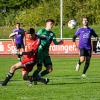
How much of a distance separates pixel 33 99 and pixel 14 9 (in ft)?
228

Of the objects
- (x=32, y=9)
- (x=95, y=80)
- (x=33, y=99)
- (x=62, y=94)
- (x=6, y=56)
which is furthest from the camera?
(x=32, y=9)

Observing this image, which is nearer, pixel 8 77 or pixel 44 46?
pixel 8 77

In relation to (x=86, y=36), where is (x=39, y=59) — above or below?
below

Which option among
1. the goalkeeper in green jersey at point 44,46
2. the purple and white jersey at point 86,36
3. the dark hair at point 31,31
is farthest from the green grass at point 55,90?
the purple and white jersey at point 86,36

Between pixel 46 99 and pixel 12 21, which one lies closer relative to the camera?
pixel 46 99

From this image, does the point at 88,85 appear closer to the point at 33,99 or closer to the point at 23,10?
the point at 33,99

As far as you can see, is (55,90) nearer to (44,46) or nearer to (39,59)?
(39,59)

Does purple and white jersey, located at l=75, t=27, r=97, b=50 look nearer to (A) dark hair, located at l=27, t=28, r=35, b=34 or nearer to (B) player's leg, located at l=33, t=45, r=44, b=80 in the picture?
(B) player's leg, located at l=33, t=45, r=44, b=80

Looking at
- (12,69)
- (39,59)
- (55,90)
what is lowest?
(55,90)

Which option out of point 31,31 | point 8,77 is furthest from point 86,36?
point 31,31

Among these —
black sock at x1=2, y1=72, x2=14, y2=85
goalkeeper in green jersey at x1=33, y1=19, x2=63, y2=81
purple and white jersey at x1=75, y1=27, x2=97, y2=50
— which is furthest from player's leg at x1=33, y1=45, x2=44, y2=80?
purple and white jersey at x1=75, y1=27, x2=97, y2=50

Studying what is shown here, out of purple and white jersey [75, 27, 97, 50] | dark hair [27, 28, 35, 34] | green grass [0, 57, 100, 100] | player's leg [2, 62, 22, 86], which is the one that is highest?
dark hair [27, 28, 35, 34]

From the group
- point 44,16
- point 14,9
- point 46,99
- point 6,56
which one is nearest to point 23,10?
point 14,9

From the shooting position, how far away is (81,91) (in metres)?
14.1
